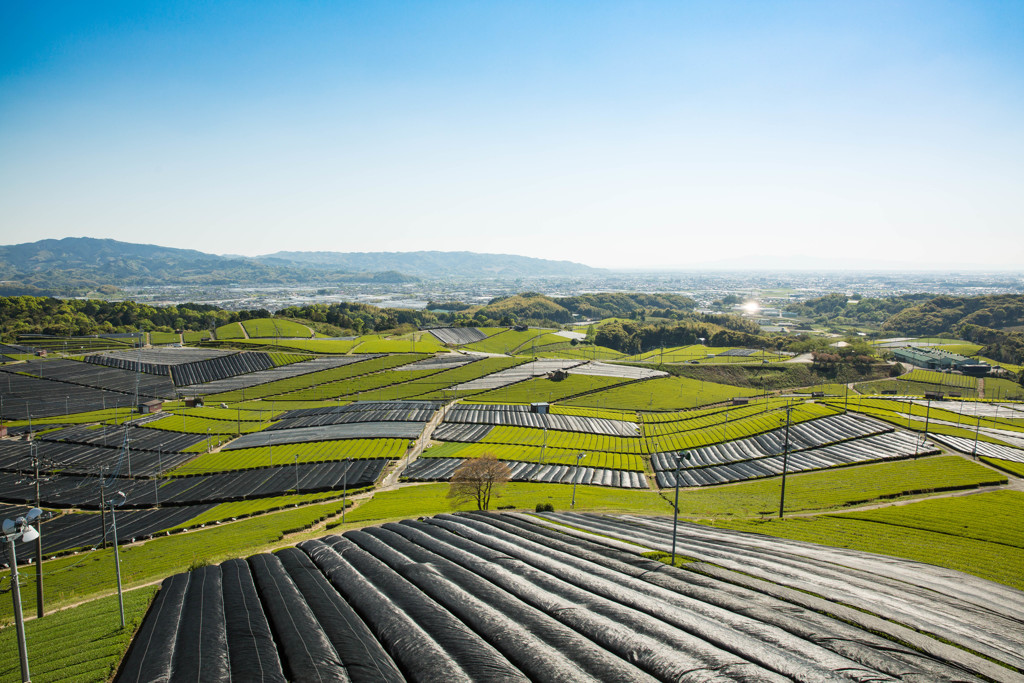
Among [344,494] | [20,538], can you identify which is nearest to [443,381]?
[344,494]

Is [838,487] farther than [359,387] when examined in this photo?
No

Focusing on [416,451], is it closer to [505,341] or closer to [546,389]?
[546,389]

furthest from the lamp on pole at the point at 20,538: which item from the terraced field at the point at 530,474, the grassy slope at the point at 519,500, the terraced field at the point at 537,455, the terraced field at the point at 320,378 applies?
the terraced field at the point at 320,378

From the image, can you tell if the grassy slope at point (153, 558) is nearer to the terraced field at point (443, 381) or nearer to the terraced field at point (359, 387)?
the terraced field at point (443, 381)

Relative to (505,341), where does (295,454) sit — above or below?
below

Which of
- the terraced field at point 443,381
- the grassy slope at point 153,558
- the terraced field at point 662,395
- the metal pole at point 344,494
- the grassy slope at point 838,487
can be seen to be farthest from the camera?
the terraced field at point 443,381

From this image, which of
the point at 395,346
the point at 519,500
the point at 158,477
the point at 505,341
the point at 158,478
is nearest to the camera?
the point at 519,500

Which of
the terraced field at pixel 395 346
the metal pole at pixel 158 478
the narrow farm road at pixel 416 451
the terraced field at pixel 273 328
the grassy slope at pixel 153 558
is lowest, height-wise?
the narrow farm road at pixel 416 451

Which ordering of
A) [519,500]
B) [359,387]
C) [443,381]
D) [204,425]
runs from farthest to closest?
[443,381] < [359,387] < [204,425] < [519,500]

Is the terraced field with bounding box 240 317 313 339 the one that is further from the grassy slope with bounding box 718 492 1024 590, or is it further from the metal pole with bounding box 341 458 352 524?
the grassy slope with bounding box 718 492 1024 590
